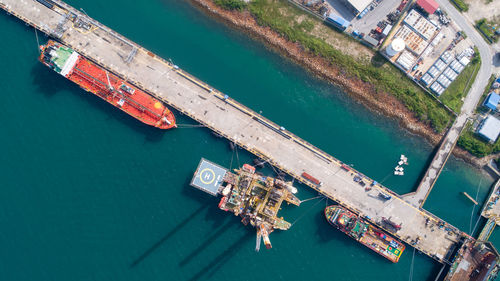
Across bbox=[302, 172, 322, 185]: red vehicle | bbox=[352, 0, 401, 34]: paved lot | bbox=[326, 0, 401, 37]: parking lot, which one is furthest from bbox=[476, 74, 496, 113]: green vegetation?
bbox=[302, 172, 322, 185]: red vehicle

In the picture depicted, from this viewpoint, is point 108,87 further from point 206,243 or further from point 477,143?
point 477,143

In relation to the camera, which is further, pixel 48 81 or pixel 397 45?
pixel 48 81

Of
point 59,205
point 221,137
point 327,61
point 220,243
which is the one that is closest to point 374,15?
point 327,61

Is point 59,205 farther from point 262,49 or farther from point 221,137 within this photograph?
point 262,49

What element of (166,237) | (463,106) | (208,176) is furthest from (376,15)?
(166,237)

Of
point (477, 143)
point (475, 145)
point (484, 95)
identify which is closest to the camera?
point (475, 145)

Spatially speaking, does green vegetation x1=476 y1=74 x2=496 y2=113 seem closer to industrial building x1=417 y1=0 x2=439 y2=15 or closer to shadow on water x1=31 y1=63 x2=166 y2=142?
industrial building x1=417 y1=0 x2=439 y2=15
